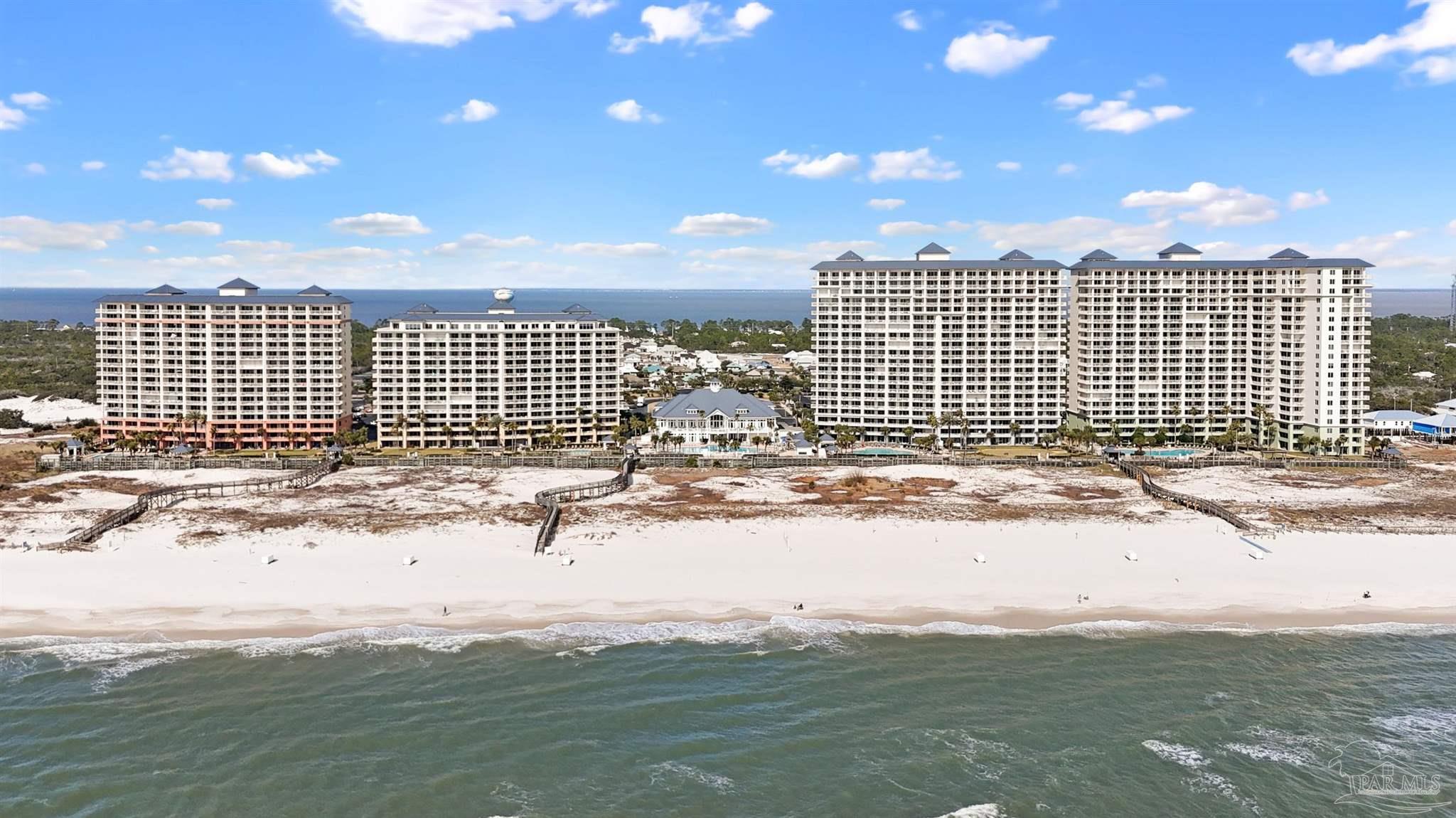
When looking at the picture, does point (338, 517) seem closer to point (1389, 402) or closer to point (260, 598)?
point (260, 598)

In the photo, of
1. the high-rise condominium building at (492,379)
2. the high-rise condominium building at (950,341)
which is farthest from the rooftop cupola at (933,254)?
the high-rise condominium building at (492,379)

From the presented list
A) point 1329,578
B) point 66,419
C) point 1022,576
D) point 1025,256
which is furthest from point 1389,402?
point 66,419

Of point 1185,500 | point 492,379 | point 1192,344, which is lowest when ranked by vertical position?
point 1185,500

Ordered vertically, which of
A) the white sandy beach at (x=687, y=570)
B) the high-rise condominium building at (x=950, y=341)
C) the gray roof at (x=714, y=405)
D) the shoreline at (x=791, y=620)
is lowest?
the shoreline at (x=791, y=620)

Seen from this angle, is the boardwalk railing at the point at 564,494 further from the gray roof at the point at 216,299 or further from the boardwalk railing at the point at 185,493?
the gray roof at the point at 216,299

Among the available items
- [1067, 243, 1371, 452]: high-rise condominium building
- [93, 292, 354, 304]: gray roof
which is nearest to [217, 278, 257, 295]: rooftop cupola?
[93, 292, 354, 304]: gray roof

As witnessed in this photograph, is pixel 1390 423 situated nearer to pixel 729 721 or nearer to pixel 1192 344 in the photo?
pixel 1192 344

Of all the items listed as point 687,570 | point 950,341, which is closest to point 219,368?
point 687,570
